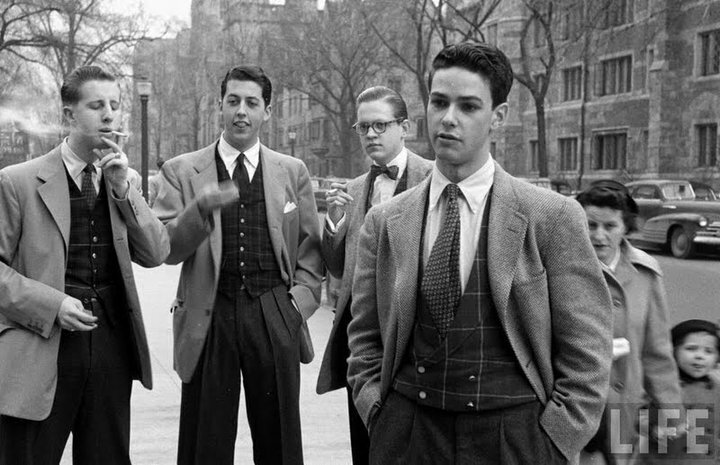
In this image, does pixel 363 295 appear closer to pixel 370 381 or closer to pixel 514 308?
pixel 370 381

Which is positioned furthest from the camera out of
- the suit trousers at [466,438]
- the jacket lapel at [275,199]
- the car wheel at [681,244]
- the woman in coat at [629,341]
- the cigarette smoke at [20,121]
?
the cigarette smoke at [20,121]

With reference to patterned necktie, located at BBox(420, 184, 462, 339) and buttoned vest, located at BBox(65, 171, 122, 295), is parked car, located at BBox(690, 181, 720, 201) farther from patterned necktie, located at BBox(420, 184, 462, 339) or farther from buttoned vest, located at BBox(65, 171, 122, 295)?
patterned necktie, located at BBox(420, 184, 462, 339)

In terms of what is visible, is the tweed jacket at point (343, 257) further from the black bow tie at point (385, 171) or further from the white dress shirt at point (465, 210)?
the white dress shirt at point (465, 210)

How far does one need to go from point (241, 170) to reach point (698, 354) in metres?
2.28

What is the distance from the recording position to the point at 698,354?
11.9ft

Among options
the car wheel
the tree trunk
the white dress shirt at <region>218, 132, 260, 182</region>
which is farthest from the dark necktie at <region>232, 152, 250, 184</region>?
the tree trunk

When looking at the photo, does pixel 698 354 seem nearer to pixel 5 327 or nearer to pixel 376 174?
pixel 376 174

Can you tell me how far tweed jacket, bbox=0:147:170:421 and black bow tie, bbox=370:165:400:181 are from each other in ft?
3.65

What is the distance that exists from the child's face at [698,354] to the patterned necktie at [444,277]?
1702 millimetres

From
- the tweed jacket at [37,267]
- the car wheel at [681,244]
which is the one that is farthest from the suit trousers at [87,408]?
the car wheel at [681,244]

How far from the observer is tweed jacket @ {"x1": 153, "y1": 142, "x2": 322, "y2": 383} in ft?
13.0

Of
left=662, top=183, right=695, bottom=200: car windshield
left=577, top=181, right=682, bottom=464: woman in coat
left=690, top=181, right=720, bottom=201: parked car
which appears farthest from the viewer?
left=690, top=181, right=720, bottom=201: parked car

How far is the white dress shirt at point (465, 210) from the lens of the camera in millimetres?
A: 2465

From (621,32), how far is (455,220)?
37.0 meters
